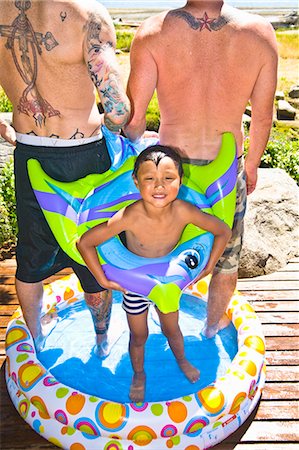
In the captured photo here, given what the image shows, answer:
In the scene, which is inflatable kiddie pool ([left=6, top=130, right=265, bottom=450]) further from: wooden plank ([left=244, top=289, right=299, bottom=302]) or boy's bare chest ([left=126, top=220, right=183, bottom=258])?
wooden plank ([left=244, top=289, right=299, bottom=302])

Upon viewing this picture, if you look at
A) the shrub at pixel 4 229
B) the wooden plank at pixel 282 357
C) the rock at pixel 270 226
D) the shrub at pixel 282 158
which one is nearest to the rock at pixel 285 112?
the shrub at pixel 282 158

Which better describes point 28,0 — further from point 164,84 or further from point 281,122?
point 281,122

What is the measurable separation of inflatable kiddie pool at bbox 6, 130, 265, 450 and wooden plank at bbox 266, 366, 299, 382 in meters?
0.17

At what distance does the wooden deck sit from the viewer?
265cm

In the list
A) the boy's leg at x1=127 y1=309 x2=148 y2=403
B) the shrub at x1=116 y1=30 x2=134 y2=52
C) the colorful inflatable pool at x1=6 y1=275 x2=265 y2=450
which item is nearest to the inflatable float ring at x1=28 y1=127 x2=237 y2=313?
the boy's leg at x1=127 y1=309 x2=148 y2=403

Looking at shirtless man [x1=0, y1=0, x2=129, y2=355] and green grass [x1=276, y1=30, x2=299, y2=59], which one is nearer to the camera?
shirtless man [x1=0, y1=0, x2=129, y2=355]

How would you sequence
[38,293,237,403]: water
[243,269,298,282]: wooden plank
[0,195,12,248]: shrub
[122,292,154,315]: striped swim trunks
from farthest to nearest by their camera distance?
[0,195,12,248]: shrub < [243,269,298,282]: wooden plank < [38,293,237,403]: water < [122,292,154,315]: striped swim trunks

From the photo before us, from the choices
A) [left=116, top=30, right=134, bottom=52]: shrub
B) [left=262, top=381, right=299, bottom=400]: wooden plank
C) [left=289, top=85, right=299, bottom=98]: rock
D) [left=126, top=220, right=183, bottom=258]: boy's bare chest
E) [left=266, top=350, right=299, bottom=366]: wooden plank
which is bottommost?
[left=289, top=85, right=299, bottom=98]: rock

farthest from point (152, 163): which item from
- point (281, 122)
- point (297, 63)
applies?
point (297, 63)

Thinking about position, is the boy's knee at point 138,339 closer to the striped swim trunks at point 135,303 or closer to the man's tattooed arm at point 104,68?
the striped swim trunks at point 135,303

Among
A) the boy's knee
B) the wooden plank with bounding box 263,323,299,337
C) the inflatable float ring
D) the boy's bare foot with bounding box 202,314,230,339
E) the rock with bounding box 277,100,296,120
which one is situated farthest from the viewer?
the rock with bounding box 277,100,296,120

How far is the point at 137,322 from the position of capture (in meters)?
2.68

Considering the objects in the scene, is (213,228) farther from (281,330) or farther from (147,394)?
(281,330)

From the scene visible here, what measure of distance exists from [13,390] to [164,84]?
1738mm
